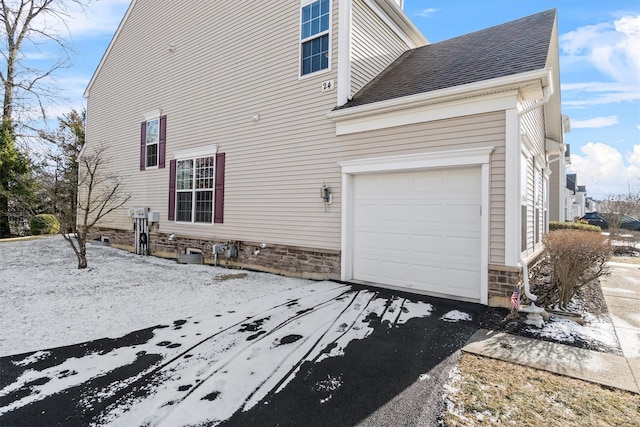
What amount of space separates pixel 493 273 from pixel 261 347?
3518mm

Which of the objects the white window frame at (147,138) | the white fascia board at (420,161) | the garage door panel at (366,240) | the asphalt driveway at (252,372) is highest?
the white window frame at (147,138)

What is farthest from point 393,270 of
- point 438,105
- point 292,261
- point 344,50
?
point 344,50

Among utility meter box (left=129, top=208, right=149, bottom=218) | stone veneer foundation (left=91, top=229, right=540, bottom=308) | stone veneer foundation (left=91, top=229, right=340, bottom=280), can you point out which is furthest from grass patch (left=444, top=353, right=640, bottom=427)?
utility meter box (left=129, top=208, right=149, bottom=218)

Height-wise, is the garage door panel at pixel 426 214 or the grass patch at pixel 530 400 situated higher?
the garage door panel at pixel 426 214

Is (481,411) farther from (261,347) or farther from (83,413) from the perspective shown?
(83,413)

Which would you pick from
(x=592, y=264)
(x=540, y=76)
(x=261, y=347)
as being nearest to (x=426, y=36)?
(x=540, y=76)

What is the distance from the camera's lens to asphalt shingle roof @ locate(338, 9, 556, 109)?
5336 millimetres

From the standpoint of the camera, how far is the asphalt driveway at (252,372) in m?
2.53

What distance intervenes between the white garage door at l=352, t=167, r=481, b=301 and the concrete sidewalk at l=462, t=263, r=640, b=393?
58.6 inches

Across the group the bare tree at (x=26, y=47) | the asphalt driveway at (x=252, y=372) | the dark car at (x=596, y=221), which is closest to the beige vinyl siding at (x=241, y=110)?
the asphalt driveway at (x=252, y=372)

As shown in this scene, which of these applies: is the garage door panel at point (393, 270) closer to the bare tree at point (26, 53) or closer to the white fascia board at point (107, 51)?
the white fascia board at point (107, 51)

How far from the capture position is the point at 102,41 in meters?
14.2

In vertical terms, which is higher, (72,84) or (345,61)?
(72,84)

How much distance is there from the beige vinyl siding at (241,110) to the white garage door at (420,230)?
71 cm
